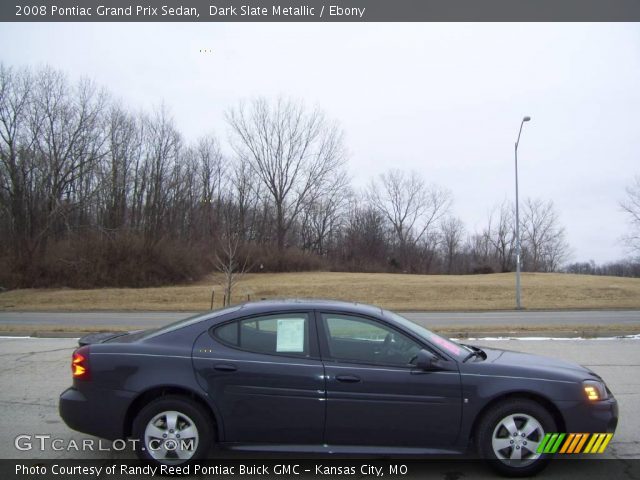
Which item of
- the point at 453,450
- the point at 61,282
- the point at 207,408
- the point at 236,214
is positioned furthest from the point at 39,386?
the point at 236,214

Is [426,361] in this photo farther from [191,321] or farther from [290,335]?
[191,321]

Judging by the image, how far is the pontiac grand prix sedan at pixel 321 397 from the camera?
4.00m

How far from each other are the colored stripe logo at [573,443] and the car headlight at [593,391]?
0.29 m

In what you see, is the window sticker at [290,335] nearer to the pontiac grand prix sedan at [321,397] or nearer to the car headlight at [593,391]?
the pontiac grand prix sedan at [321,397]

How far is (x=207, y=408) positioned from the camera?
4.11 meters

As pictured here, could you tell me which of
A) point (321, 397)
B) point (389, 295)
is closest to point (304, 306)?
point (321, 397)

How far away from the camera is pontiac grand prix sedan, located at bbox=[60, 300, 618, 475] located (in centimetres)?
400

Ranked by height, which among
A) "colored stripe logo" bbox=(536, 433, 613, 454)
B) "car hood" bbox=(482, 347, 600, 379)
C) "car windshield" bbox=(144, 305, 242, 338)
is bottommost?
"colored stripe logo" bbox=(536, 433, 613, 454)

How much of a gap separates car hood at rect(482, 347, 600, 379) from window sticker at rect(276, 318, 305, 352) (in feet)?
5.40

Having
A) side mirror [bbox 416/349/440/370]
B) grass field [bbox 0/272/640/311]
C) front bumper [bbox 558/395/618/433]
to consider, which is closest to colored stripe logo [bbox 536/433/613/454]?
front bumper [bbox 558/395/618/433]

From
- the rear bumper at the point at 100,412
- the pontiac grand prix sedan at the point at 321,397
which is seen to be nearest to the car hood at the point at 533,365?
the pontiac grand prix sedan at the point at 321,397

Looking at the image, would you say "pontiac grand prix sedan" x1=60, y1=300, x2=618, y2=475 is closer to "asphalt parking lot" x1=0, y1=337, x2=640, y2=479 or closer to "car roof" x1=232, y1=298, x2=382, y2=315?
"car roof" x1=232, y1=298, x2=382, y2=315

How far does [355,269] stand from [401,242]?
18.6 metres

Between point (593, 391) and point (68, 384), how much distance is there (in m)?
6.75
